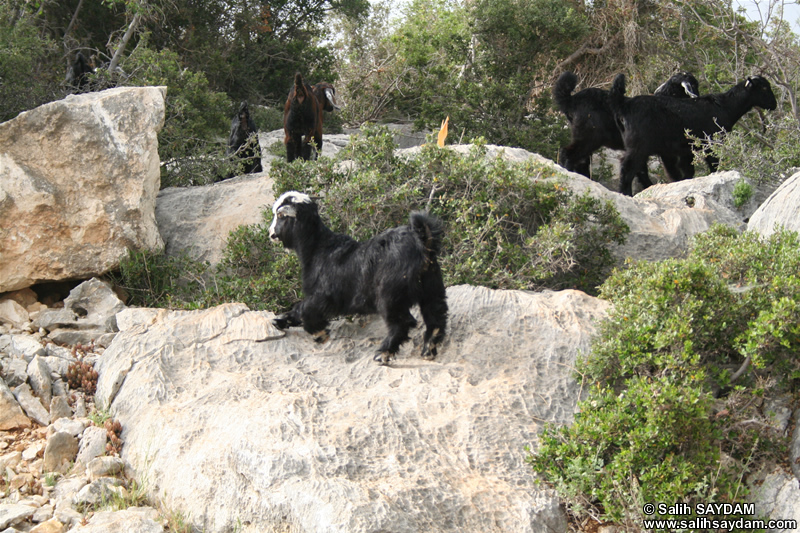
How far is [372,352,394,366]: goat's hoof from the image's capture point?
16.1 feet

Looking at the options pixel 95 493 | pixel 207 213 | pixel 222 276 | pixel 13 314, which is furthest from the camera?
pixel 207 213

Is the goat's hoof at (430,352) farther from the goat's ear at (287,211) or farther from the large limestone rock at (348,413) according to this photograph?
the goat's ear at (287,211)

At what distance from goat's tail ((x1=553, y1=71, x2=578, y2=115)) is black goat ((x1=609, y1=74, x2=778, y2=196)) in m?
0.61

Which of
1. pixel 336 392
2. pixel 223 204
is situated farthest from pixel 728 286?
pixel 223 204

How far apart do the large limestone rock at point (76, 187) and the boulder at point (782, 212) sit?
19.7 ft

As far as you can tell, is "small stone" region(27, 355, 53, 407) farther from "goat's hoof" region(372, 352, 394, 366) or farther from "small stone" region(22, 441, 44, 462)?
"goat's hoof" region(372, 352, 394, 366)

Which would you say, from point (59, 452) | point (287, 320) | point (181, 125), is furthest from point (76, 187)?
point (59, 452)

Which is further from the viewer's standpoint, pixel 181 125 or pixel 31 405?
pixel 181 125

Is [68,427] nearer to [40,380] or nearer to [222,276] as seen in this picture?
[40,380]

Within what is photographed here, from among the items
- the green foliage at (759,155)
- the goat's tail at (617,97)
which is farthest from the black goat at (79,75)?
the green foliage at (759,155)

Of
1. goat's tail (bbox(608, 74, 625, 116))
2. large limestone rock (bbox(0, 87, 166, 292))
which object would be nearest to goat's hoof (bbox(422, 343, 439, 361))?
large limestone rock (bbox(0, 87, 166, 292))

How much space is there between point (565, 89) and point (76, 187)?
6.92 m

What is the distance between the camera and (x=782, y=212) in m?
5.85

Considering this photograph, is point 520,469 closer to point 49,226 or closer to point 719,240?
point 719,240
